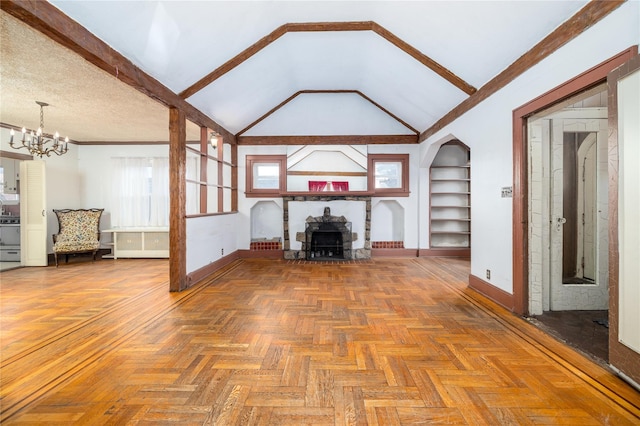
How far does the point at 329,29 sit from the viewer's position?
154 inches

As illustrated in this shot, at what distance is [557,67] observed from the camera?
2551mm

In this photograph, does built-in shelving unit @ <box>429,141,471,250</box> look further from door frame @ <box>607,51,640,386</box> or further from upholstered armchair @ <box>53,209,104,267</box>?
upholstered armchair @ <box>53,209,104,267</box>

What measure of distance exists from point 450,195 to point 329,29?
4.47 meters

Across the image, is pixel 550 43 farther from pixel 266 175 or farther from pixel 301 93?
pixel 266 175

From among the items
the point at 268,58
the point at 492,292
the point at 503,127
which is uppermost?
the point at 268,58

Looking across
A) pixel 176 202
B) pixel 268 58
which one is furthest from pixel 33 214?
pixel 268 58

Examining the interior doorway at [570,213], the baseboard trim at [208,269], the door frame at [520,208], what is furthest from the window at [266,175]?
the interior doorway at [570,213]

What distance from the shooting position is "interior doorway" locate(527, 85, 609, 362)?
3074 millimetres

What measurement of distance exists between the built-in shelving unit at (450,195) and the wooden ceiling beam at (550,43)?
264 cm

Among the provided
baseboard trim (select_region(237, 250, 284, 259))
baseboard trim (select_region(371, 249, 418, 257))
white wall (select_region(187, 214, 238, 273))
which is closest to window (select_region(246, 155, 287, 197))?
white wall (select_region(187, 214, 238, 273))

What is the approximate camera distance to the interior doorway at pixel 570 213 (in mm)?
3074

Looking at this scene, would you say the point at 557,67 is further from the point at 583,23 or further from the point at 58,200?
the point at 58,200

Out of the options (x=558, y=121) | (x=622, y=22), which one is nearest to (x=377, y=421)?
(x=622, y=22)

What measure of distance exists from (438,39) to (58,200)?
7635 mm
